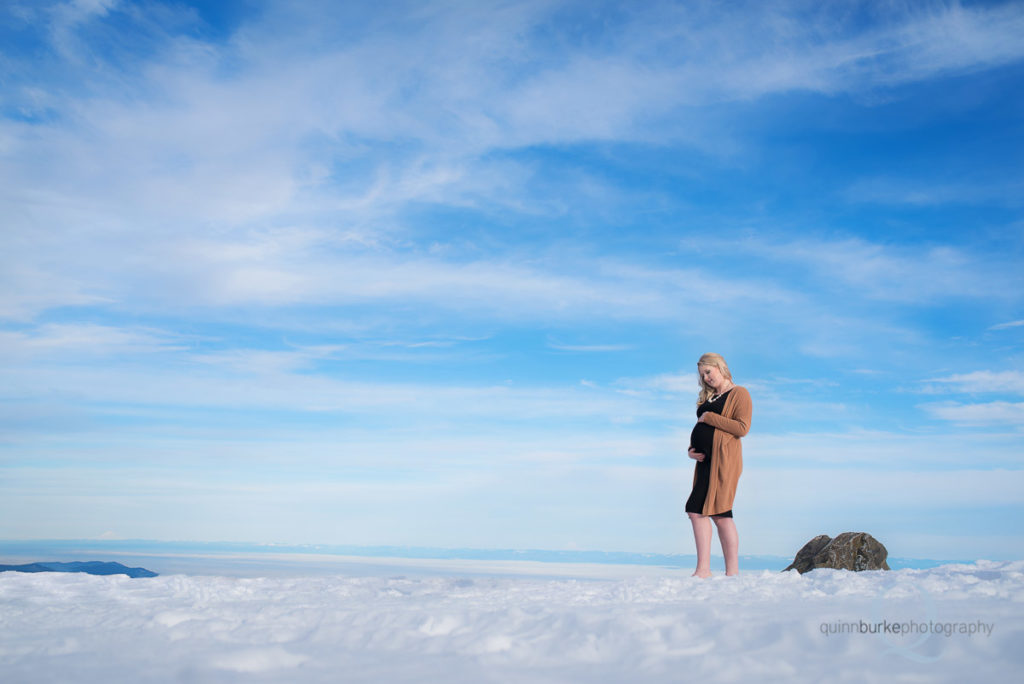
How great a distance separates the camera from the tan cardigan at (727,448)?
29.2 feet

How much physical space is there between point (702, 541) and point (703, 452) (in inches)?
41.3

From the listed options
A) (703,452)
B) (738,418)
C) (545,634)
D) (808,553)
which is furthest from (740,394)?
(808,553)

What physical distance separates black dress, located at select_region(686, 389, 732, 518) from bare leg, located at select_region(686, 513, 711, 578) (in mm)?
105

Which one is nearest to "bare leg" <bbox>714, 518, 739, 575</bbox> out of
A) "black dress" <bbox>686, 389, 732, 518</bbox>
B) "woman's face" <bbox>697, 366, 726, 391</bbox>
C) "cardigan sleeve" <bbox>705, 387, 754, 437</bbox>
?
"black dress" <bbox>686, 389, 732, 518</bbox>

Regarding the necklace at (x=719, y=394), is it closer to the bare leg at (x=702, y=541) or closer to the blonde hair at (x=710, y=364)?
the blonde hair at (x=710, y=364)

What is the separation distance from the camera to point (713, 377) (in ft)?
30.7

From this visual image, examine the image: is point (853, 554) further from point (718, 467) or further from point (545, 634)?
point (545, 634)

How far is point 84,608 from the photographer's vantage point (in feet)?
21.9

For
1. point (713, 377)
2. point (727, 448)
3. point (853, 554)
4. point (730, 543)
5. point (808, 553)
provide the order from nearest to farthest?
point (730, 543) → point (727, 448) → point (713, 377) → point (853, 554) → point (808, 553)

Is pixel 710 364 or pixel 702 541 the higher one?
pixel 710 364

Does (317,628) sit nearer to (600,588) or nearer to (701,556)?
(600,588)

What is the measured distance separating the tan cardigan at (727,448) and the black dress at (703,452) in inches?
2.6

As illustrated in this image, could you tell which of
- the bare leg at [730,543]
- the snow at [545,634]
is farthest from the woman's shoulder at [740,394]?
the snow at [545,634]

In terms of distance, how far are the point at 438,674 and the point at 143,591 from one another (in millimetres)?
4793
